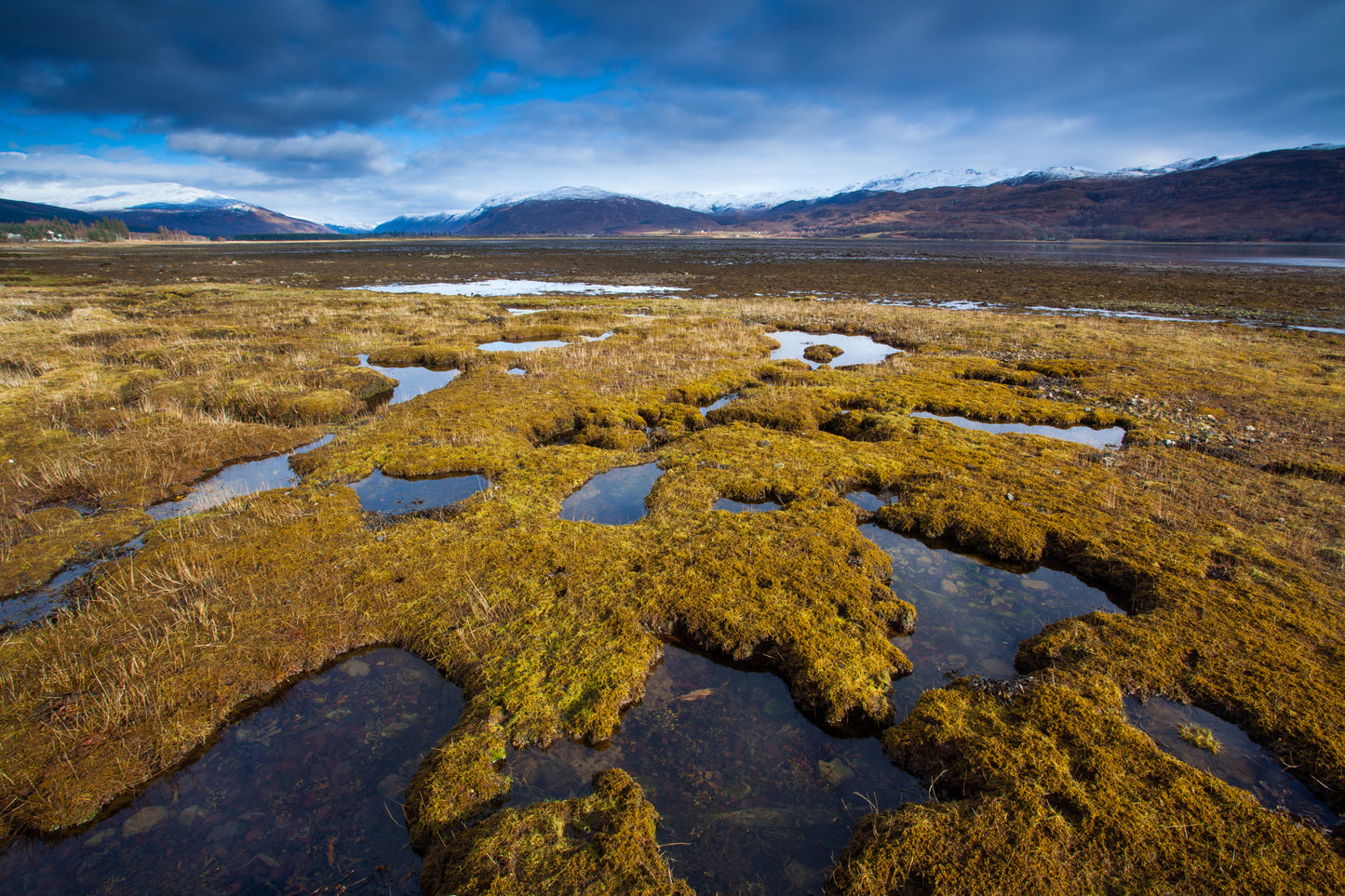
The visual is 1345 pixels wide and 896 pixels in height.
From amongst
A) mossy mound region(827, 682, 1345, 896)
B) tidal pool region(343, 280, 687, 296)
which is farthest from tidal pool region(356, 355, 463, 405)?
tidal pool region(343, 280, 687, 296)

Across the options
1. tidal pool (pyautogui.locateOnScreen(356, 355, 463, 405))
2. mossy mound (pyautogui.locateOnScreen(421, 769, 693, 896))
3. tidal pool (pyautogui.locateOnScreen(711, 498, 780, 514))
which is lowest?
mossy mound (pyautogui.locateOnScreen(421, 769, 693, 896))

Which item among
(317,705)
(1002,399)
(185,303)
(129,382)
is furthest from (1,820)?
(185,303)

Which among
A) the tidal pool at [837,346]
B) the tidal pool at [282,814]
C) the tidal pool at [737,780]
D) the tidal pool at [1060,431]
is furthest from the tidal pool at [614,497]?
the tidal pool at [837,346]

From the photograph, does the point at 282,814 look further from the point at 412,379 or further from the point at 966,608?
the point at 412,379

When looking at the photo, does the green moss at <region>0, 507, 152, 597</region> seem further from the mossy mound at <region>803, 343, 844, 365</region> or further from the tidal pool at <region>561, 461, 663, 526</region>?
the mossy mound at <region>803, 343, 844, 365</region>

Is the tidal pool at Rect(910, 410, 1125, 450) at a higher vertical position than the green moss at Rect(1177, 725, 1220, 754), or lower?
higher

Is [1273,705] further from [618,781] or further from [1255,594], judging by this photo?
[618,781]

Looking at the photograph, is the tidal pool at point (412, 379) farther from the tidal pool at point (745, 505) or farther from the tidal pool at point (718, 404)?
the tidal pool at point (745, 505)
